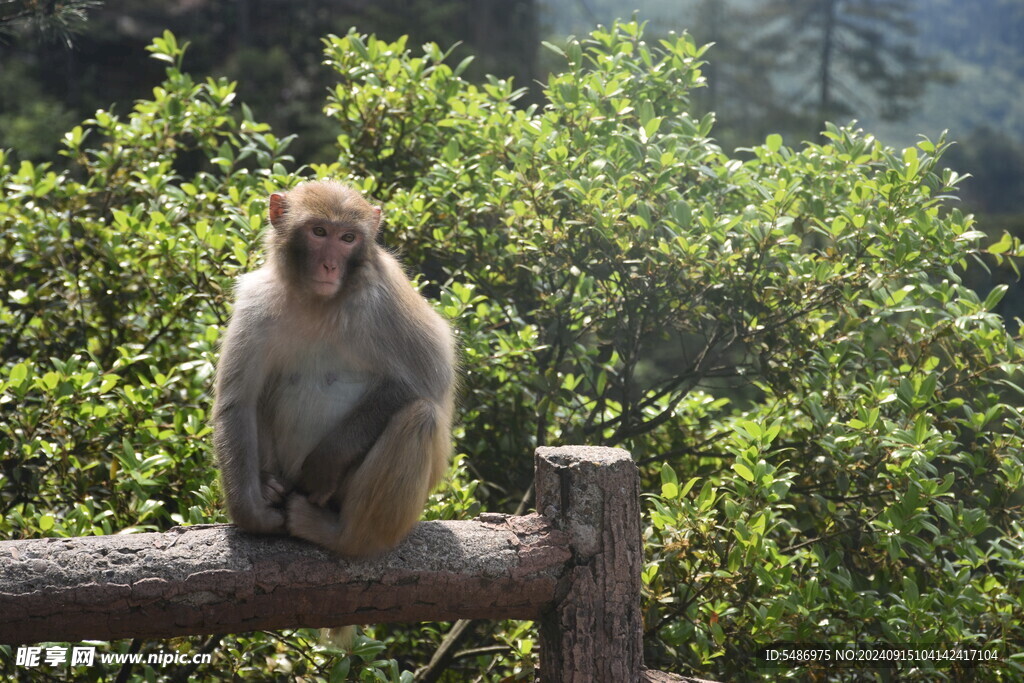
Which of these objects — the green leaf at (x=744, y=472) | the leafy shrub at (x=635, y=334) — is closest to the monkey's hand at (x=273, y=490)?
the leafy shrub at (x=635, y=334)

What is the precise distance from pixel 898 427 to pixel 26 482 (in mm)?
3359

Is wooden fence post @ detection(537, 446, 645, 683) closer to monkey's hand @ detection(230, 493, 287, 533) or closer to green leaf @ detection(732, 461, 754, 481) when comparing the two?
green leaf @ detection(732, 461, 754, 481)

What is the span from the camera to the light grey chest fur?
9.78ft

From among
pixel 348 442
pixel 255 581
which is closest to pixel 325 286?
pixel 348 442

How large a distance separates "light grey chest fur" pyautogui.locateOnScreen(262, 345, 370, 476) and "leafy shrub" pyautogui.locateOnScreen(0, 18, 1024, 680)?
0.56 meters

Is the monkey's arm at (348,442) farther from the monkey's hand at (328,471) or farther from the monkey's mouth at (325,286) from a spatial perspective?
the monkey's mouth at (325,286)

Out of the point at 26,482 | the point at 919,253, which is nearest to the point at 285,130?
the point at 26,482

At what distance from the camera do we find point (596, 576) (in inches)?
106

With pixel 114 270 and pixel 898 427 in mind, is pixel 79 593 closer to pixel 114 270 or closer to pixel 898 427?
pixel 114 270

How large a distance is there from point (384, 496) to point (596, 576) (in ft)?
2.13

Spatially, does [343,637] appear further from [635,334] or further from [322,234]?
[635,334]

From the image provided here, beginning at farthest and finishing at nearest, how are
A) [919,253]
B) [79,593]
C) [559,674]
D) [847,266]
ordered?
1. [847,266]
2. [919,253]
3. [559,674]
4. [79,593]

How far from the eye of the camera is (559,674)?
2717 mm

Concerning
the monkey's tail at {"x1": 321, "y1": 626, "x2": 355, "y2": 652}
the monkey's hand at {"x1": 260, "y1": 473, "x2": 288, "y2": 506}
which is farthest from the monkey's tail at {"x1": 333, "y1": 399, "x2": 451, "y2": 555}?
the monkey's tail at {"x1": 321, "y1": 626, "x2": 355, "y2": 652}
